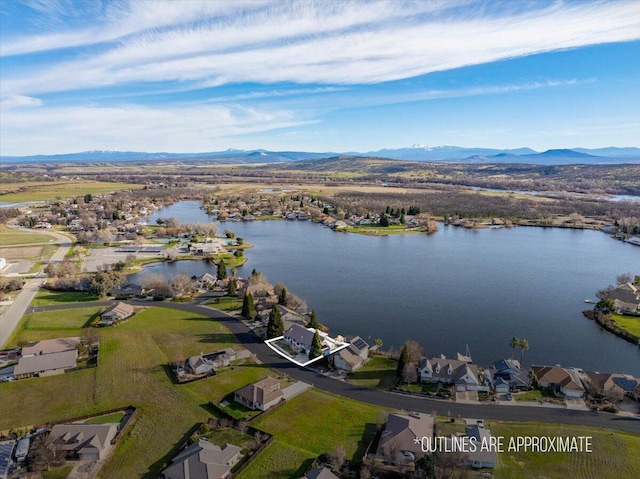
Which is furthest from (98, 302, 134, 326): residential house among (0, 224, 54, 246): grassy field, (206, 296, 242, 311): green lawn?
(0, 224, 54, 246): grassy field

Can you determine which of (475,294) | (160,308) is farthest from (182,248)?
(475,294)

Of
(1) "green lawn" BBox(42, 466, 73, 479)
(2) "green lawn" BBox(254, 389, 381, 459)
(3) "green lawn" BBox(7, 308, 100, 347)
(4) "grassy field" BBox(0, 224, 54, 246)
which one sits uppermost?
(4) "grassy field" BBox(0, 224, 54, 246)

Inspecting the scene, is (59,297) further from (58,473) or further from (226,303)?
(58,473)

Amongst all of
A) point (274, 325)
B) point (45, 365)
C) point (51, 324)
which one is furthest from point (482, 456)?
point (51, 324)

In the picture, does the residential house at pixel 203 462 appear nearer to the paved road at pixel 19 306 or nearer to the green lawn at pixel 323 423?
the green lawn at pixel 323 423

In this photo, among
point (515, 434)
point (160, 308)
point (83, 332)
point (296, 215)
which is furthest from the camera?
point (296, 215)

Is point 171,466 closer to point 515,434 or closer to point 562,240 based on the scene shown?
point 515,434

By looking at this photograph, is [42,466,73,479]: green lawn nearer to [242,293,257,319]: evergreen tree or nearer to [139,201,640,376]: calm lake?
[242,293,257,319]: evergreen tree
